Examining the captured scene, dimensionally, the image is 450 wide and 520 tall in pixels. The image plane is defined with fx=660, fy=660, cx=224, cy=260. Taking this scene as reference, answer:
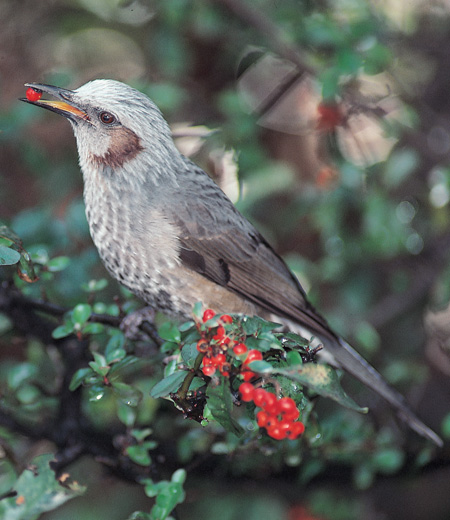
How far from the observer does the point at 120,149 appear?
333 cm

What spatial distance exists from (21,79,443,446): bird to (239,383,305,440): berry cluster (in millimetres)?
1290

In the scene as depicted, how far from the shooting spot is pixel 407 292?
446cm

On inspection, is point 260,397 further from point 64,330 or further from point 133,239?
point 133,239

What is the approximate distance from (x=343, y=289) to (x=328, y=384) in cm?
255

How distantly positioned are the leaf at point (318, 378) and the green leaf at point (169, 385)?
354 millimetres

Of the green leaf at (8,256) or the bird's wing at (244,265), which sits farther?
the bird's wing at (244,265)

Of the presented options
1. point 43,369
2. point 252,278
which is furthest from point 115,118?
point 43,369

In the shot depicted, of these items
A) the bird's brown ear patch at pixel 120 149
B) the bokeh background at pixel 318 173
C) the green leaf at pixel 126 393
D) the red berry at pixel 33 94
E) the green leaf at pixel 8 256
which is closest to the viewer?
the green leaf at pixel 8 256

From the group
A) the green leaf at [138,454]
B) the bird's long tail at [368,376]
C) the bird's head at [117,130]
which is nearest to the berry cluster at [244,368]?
the green leaf at [138,454]

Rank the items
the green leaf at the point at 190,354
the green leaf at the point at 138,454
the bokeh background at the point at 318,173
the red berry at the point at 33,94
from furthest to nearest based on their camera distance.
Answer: the bokeh background at the point at 318,173
the red berry at the point at 33,94
the green leaf at the point at 138,454
the green leaf at the point at 190,354

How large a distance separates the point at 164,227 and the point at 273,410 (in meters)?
1.50

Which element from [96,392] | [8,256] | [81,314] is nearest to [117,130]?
[81,314]

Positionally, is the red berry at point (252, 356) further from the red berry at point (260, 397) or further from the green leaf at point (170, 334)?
the green leaf at point (170, 334)

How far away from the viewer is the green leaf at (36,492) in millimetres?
2422
